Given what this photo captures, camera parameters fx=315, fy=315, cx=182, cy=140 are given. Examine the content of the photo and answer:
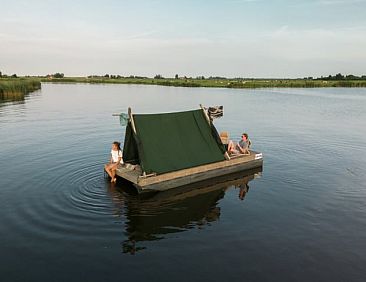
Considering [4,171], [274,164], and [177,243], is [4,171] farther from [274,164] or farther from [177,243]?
[274,164]

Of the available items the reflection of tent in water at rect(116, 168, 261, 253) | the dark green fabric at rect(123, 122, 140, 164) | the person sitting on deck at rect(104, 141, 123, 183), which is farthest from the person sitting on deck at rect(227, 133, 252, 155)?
the person sitting on deck at rect(104, 141, 123, 183)

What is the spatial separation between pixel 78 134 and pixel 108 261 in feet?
65.6

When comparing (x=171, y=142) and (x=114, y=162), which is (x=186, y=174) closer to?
(x=171, y=142)

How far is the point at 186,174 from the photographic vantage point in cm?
1491

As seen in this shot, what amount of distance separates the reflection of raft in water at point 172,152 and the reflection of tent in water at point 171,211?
490mm

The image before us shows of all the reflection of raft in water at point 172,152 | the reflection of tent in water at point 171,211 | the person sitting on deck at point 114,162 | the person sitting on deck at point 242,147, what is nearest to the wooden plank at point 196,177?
the reflection of raft in water at point 172,152

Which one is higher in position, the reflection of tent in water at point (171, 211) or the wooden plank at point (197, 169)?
the wooden plank at point (197, 169)

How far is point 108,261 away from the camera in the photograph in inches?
366

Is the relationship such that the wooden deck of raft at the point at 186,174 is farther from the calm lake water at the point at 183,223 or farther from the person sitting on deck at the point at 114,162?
the calm lake water at the point at 183,223

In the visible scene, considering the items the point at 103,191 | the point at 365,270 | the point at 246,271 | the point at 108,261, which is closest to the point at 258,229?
the point at 246,271

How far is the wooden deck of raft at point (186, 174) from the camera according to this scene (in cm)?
1371

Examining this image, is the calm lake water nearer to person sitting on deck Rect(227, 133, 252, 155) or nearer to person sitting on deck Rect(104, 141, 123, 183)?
person sitting on deck Rect(104, 141, 123, 183)

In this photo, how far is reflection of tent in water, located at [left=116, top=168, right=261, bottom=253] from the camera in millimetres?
11166

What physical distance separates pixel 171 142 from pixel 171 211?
3.67 metres
